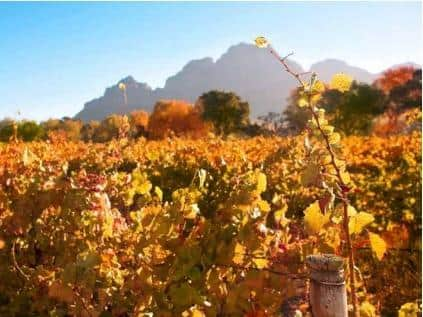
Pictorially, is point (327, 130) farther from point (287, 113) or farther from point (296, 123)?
point (287, 113)

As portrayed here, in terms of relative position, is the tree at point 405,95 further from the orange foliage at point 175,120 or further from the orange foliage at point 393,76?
the orange foliage at point 393,76

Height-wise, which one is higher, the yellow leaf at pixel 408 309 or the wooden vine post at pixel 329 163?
the wooden vine post at pixel 329 163

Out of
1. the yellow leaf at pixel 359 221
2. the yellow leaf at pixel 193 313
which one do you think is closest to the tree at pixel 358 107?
the yellow leaf at pixel 193 313

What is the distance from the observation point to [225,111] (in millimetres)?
57281

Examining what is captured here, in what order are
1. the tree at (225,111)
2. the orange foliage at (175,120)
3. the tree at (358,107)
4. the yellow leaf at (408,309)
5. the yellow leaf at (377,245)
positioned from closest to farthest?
1. the yellow leaf at (377,245)
2. the yellow leaf at (408,309)
3. the tree at (358,107)
4. the tree at (225,111)
5. the orange foliage at (175,120)

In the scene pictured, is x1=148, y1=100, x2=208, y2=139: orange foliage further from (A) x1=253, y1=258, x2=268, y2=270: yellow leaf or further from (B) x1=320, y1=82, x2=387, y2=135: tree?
(A) x1=253, y1=258, x2=268, y2=270: yellow leaf

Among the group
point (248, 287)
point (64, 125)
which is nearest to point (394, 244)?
point (248, 287)

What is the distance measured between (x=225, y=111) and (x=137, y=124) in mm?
14169

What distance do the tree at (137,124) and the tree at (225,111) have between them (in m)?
8.71

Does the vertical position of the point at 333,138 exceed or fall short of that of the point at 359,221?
it exceeds it

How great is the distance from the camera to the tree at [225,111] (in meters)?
57.1

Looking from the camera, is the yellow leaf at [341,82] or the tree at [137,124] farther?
the tree at [137,124]

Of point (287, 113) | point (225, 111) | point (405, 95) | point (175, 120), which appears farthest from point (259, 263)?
point (175, 120)

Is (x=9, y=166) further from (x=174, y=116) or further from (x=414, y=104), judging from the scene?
(x=174, y=116)
